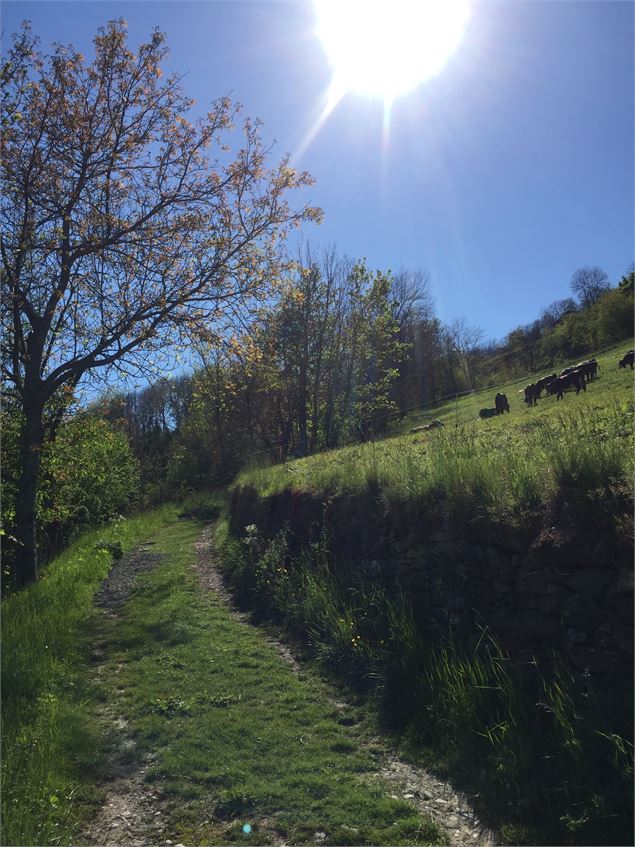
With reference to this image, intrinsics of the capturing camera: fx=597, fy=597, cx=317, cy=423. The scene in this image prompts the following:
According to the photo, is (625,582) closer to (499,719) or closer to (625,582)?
(625,582)

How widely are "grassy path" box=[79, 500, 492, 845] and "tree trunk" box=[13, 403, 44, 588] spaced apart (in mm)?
3978

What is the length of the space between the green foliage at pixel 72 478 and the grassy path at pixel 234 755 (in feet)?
10.4

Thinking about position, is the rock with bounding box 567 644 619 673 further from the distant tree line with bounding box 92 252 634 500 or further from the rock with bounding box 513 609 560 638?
the distant tree line with bounding box 92 252 634 500

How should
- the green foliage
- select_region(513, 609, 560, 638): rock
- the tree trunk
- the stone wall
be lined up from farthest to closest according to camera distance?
the green foliage < the tree trunk < select_region(513, 609, 560, 638): rock < the stone wall

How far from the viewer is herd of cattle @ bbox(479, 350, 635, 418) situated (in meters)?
15.8

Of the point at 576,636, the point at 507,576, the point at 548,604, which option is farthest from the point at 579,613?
the point at 507,576

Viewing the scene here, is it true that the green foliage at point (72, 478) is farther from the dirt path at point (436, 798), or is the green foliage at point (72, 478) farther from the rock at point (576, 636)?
the rock at point (576, 636)

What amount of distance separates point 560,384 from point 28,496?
510 inches

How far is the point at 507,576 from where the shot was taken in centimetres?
518

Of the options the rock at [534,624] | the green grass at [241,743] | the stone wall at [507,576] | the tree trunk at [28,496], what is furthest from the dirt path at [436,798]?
the tree trunk at [28,496]

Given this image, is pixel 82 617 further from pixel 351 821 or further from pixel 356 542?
pixel 351 821

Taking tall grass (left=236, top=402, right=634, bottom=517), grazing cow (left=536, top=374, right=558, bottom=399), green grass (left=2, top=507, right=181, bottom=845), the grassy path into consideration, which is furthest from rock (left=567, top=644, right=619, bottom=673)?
grazing cow (left=536, top=374, right=558, bottom=399)

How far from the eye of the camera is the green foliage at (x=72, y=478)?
12367mm

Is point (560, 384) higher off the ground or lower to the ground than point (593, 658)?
higher
